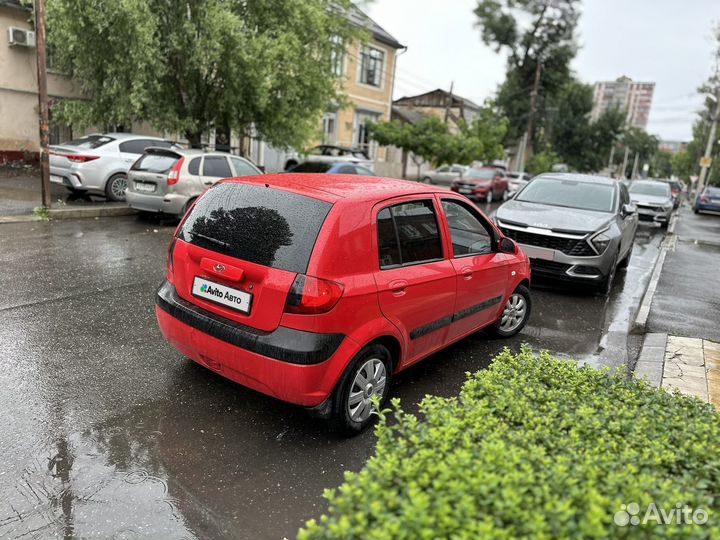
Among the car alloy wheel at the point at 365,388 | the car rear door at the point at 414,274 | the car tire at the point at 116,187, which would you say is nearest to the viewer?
the car alloy wheel at the point at 365,388

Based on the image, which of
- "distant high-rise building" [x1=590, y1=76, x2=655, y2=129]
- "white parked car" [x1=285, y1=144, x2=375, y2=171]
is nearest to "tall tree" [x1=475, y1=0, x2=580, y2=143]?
"white parked car" [x1=285, y1=144, x2=375, y2=171]

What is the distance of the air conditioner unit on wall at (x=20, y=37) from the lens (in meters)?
16.0

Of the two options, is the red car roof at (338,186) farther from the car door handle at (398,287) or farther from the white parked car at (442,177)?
the white parked car at (442,177)

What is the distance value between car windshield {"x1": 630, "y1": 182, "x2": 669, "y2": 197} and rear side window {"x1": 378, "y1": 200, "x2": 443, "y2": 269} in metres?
18.5

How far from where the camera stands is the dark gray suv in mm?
7703

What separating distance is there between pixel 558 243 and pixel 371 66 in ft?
76.1

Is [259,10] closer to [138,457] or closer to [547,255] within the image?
[547,255]

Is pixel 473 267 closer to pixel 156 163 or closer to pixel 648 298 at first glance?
pixel 648 298

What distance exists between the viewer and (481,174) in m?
24.8

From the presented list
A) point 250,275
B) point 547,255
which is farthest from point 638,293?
point 250,275

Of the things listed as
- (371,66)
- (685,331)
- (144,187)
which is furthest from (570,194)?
(371,66)

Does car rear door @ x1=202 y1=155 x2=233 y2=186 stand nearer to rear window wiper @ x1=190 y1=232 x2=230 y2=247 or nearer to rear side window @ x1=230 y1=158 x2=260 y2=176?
rear side window @ x1=230 y1=158 x2=260 y2=176

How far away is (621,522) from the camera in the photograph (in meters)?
1.80

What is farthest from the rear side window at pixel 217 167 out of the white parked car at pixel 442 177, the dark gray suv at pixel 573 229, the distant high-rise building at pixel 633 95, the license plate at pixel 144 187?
the distant high-rise building at pixel 633 95
